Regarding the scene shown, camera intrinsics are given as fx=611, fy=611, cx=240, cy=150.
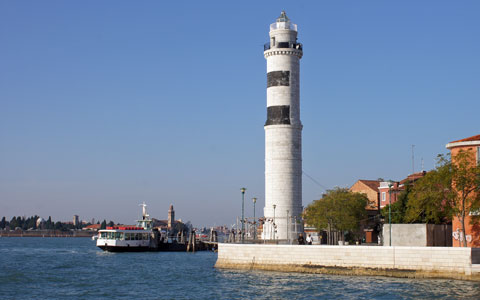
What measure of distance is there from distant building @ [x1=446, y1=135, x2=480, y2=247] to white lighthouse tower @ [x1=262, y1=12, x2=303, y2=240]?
20.8 metres

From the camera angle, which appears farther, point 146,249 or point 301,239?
point 146,249

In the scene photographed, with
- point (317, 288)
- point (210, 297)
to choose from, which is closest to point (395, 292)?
point (317, 288)

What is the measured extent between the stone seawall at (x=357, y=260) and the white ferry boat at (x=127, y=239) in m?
34.1

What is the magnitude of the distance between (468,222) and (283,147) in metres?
23.0

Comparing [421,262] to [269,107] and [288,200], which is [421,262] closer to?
[288,200]

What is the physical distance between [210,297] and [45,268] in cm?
2630

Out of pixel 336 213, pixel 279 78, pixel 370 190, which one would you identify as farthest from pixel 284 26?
pixel 370 190

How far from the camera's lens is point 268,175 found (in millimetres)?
60531

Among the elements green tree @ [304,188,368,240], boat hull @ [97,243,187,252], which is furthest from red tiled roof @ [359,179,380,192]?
boat hull @ [97,243,187,252]

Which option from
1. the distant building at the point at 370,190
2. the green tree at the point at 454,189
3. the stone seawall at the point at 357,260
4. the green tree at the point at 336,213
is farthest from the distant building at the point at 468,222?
the distant building at the point at 370,190

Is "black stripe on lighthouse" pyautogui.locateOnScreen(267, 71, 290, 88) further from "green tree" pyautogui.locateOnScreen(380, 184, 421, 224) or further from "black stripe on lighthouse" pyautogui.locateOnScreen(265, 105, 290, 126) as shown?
→ "green tree" pyautogui.locateOnScreen(380, 184, 421, 224)

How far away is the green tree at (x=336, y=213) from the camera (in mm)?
60562

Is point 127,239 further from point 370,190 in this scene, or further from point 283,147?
point 370,190

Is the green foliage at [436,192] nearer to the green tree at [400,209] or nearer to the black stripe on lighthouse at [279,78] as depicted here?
the green tree at [400,209]
